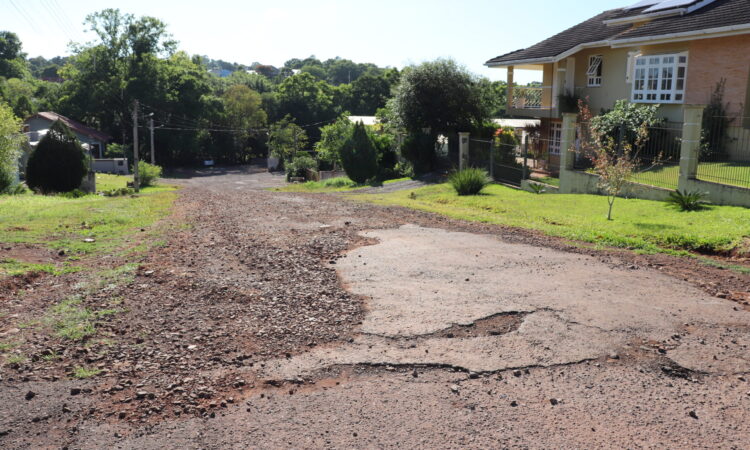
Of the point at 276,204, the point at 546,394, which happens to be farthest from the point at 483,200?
the point at 546,394

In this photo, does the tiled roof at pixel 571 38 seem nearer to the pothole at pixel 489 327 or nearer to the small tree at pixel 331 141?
the small tree at pixel 331 141

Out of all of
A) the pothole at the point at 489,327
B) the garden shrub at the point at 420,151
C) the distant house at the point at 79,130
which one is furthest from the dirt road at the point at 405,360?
the distant house at the point at 79,130

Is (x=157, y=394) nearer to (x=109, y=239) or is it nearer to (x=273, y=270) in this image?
(x=273, y=270)

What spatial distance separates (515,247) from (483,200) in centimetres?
823

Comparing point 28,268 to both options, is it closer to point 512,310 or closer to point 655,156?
point 512,310

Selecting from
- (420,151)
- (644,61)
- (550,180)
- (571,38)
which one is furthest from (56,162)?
(644,61)

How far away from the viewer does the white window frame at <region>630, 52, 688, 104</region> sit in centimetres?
2186

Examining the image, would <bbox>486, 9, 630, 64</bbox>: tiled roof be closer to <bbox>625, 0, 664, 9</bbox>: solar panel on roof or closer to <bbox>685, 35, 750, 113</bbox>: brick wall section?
<bbox>625, 0, 664, 9</bbox>: solar panel on roof

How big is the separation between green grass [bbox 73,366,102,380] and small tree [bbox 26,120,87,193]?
23826 mm

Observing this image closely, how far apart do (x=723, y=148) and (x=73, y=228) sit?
18078mm

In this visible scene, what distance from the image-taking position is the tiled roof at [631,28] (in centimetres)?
1986

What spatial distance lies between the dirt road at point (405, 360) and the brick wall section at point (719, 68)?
13.1 m

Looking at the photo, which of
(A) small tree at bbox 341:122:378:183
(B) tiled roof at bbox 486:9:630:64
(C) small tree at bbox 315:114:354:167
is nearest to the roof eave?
(B) tiled roof at bbox 486:9:630:64

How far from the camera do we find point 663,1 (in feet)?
78.4
